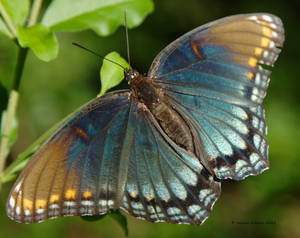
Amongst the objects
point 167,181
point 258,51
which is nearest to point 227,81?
point 258,51

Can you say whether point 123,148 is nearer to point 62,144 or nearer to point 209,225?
point 62,144

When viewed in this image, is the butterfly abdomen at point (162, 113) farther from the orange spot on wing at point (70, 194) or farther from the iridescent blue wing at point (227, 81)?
the orange spot on wing at point (70, 194)

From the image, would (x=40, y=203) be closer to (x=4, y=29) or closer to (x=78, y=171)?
(x=78, y=171)

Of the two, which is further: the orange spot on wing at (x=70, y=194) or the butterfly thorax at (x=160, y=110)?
the butterfly thorax at (x=160, y=110)

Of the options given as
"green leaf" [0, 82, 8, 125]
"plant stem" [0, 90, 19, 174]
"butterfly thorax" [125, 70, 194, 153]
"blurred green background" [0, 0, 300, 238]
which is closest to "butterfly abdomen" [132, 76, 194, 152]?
"butterfly thorax" [125, 70, 194, 153]

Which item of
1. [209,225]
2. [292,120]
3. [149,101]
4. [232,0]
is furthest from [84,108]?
[232,0]

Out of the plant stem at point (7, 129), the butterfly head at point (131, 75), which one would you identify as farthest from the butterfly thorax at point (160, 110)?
the plant stem at point (7, 129)
